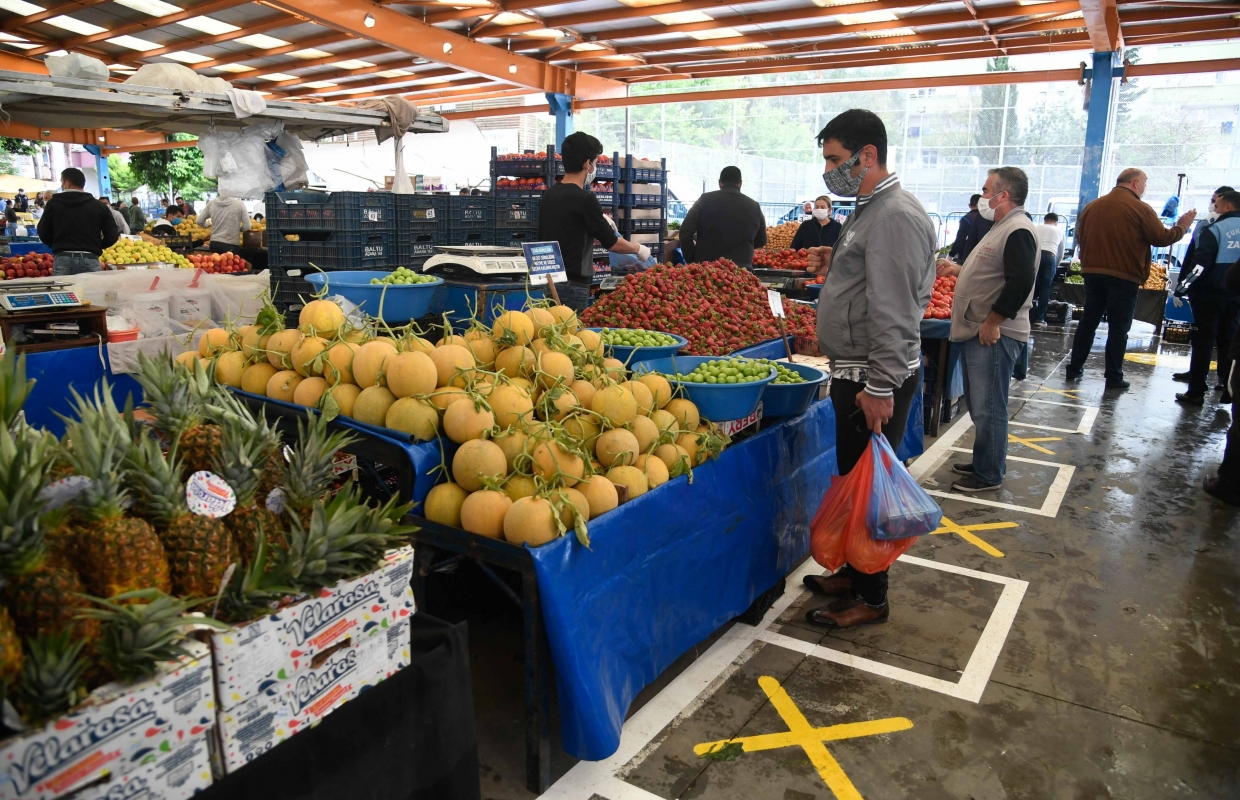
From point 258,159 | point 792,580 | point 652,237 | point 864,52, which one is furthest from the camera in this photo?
point 864,52

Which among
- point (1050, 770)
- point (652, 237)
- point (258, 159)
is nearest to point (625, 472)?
point (1050, 770)

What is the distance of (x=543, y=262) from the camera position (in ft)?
12.5

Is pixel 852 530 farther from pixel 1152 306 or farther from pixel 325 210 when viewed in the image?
pixel 1152 306

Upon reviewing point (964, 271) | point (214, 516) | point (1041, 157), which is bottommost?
point (214, 516)

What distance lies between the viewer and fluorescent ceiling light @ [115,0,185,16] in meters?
11.3

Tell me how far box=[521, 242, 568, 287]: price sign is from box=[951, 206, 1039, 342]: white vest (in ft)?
8.14

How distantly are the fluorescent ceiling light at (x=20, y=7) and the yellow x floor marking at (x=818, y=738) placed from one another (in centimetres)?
1398

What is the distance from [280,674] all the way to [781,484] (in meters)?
2.34

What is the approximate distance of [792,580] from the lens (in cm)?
375

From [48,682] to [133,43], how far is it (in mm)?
16454

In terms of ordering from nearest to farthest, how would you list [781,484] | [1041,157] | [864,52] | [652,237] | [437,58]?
[781,484] → [652,237] → [437,58] → [864,52] → [1041,157]

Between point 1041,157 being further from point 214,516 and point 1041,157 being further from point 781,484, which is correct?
point 214,516

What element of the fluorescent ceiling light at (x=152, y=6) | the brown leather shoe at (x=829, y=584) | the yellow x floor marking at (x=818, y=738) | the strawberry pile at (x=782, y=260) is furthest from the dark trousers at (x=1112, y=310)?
the fluorescent ceiling light at (x=152, y=6)

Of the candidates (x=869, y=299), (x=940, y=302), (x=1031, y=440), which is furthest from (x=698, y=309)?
(x=1031, y=440)
